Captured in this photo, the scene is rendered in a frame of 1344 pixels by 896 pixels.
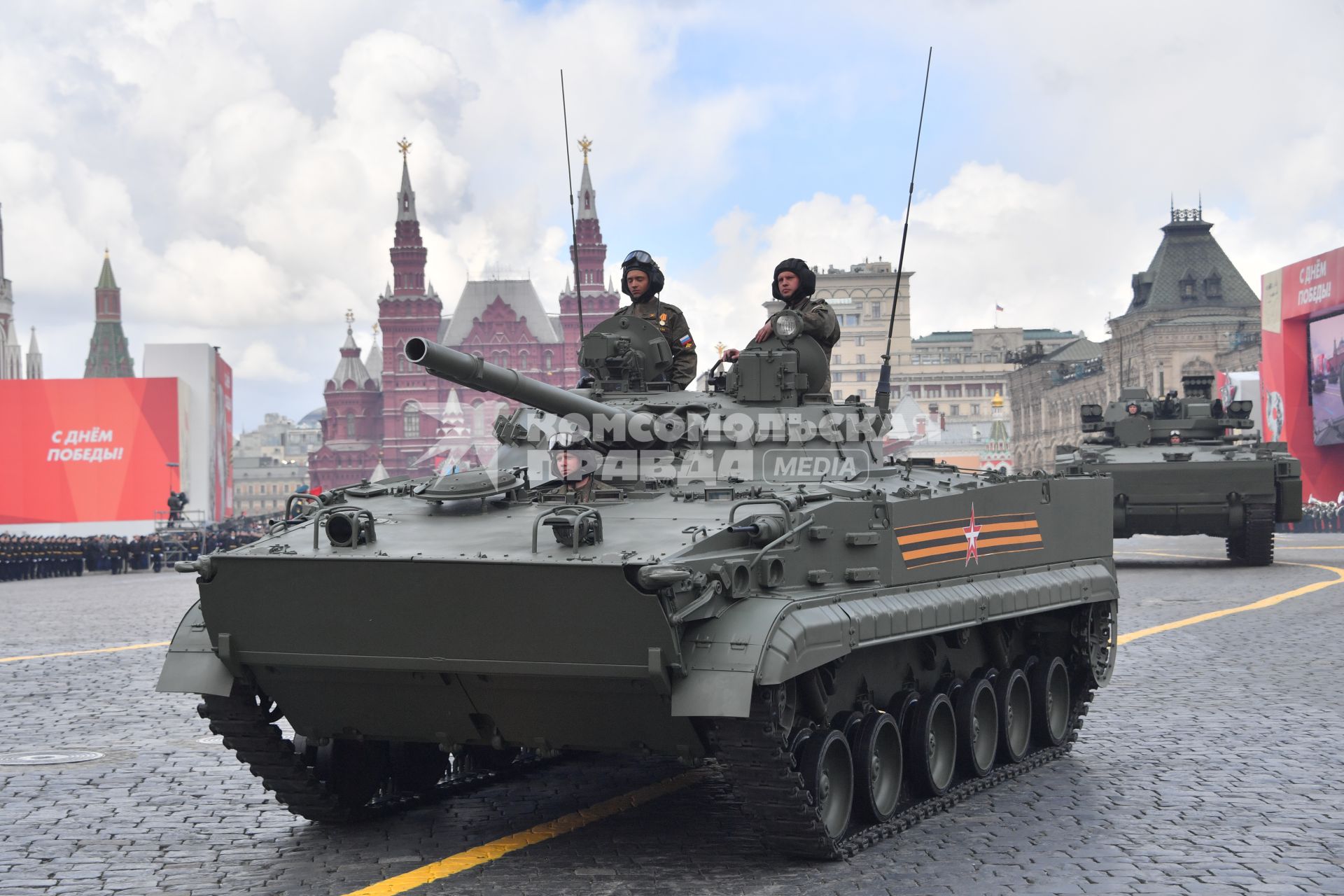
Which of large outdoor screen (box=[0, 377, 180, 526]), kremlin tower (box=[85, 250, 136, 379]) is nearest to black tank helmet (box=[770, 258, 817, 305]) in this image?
large outdoor screen (box=[0, 377, 180, 526])

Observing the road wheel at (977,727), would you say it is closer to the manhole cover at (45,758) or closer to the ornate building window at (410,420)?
the manhole cover at (45,758)

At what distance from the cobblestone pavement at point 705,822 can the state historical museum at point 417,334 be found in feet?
431

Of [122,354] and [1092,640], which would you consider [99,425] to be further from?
[122,354]

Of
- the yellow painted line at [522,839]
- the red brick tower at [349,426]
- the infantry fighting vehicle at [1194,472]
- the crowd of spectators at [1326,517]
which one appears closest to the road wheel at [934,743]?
the yellow painted line at [522,839]

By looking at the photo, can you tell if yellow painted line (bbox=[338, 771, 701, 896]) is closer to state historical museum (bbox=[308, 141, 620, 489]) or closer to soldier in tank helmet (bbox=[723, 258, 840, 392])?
soldier in tank helmet (bbox=[723, 258, 840, 392])

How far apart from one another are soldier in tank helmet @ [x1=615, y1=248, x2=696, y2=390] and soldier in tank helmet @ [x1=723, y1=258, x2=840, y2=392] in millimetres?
535

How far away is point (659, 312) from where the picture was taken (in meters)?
12.0

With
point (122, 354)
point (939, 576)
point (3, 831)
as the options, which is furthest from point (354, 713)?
point (122, 354)

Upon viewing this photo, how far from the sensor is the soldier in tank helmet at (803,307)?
1116 centimetres

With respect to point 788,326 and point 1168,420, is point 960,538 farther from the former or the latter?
point 1168,420

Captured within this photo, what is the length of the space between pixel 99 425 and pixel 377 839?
57112mm

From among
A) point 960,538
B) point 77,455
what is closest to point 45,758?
point 960,538

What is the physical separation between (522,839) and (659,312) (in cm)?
443

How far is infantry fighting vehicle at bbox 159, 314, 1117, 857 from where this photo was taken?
790 cm
